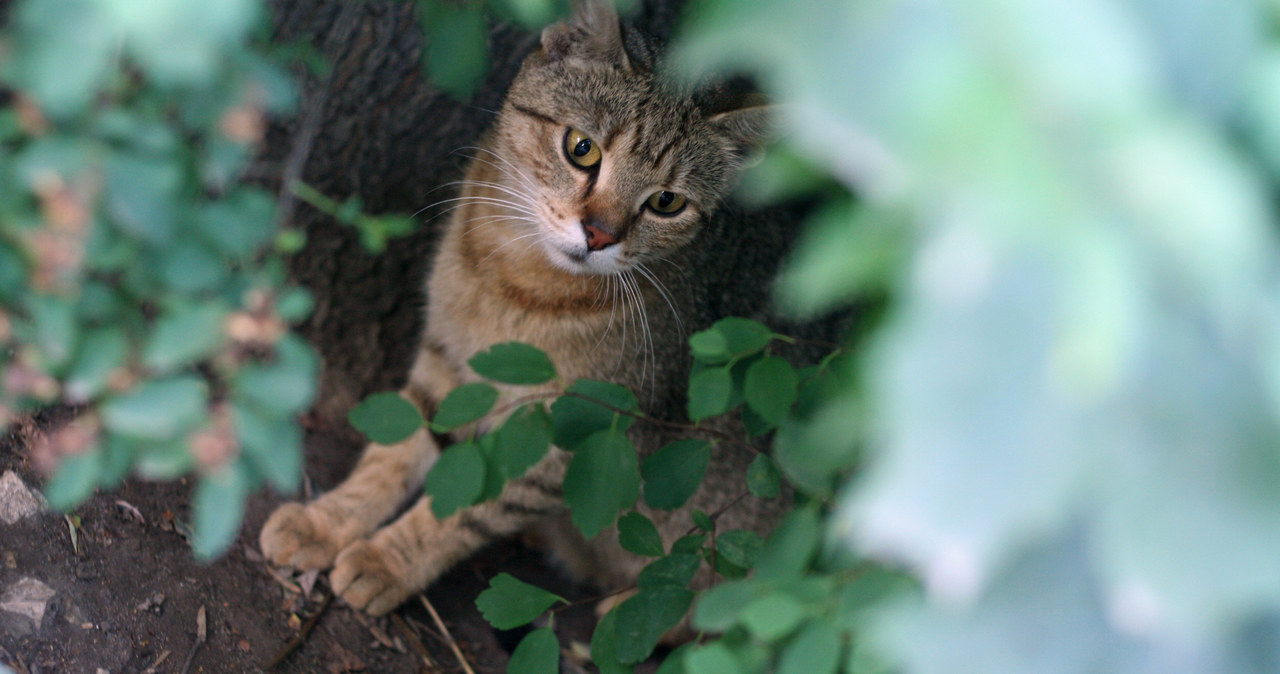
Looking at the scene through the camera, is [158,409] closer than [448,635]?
Yes

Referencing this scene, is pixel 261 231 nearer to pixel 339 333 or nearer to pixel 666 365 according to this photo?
pixel 666 365

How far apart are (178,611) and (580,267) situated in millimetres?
1229

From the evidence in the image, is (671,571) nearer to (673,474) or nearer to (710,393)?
(673,474)

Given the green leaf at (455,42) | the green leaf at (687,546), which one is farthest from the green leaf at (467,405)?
the green leaf at (455,42)

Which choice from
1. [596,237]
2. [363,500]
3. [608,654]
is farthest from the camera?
[363,500]

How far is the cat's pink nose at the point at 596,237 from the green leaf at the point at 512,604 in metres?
0.87

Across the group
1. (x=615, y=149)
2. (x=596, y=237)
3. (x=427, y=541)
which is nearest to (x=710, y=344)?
(x=596, y=237)

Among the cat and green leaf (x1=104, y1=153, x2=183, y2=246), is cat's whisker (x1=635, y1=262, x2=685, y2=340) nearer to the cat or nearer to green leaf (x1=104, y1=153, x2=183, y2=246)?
the cat

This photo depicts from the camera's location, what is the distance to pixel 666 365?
2.41 metres

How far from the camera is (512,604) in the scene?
1626 mm

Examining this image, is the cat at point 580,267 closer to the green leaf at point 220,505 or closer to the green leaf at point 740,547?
the green leaf at point 740,547

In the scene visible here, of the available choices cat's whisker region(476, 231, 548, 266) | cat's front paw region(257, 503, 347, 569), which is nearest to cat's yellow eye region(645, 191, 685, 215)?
cat's whisker region(476, 231, 548, 266)

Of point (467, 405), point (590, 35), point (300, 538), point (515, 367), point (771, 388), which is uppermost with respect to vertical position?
point (590, 35)

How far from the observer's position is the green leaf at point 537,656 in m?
1.54
